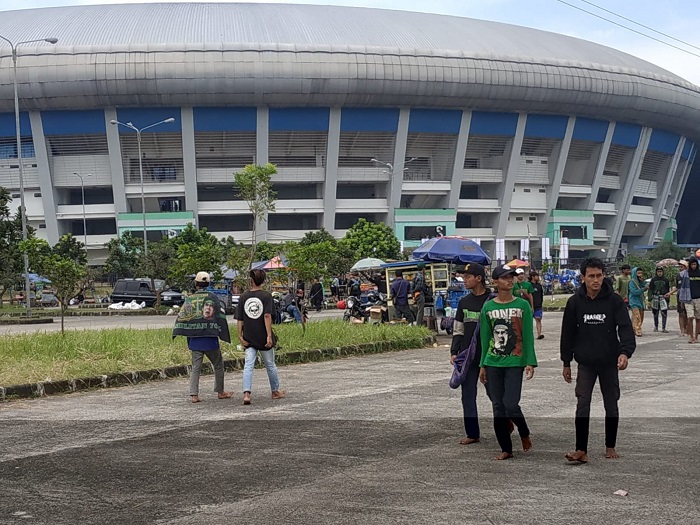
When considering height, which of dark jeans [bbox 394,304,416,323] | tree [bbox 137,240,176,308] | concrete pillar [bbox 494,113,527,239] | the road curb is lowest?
the road curb

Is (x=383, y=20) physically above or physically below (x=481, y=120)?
above

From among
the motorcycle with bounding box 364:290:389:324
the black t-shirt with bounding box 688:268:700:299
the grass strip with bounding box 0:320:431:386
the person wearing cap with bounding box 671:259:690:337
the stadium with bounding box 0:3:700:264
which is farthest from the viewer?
the stadium with bounding box 0:3:700:264

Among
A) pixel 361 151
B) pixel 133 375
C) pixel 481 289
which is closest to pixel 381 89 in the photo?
pixel 361 151

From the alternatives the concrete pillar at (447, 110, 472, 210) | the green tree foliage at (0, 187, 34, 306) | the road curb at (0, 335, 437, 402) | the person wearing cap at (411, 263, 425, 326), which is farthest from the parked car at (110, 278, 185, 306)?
the concrete pillar at (447, 110, 472, 210)

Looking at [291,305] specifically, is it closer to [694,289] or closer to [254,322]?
[694,289]

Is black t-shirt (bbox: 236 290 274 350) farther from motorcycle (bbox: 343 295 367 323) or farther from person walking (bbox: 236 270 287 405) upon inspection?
motorcycle (bbox: 343 295 367 323)

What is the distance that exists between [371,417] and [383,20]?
205 ft

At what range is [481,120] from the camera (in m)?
67.8

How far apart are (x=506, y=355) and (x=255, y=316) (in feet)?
13.1

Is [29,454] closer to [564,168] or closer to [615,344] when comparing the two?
[615,344]

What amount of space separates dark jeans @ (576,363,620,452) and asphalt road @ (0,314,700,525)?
203 millimetres

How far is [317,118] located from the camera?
6444 centimetres

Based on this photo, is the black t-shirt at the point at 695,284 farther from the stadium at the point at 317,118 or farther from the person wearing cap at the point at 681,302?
the stadium at the point at 317,118

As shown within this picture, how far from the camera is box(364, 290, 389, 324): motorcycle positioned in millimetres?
23234
